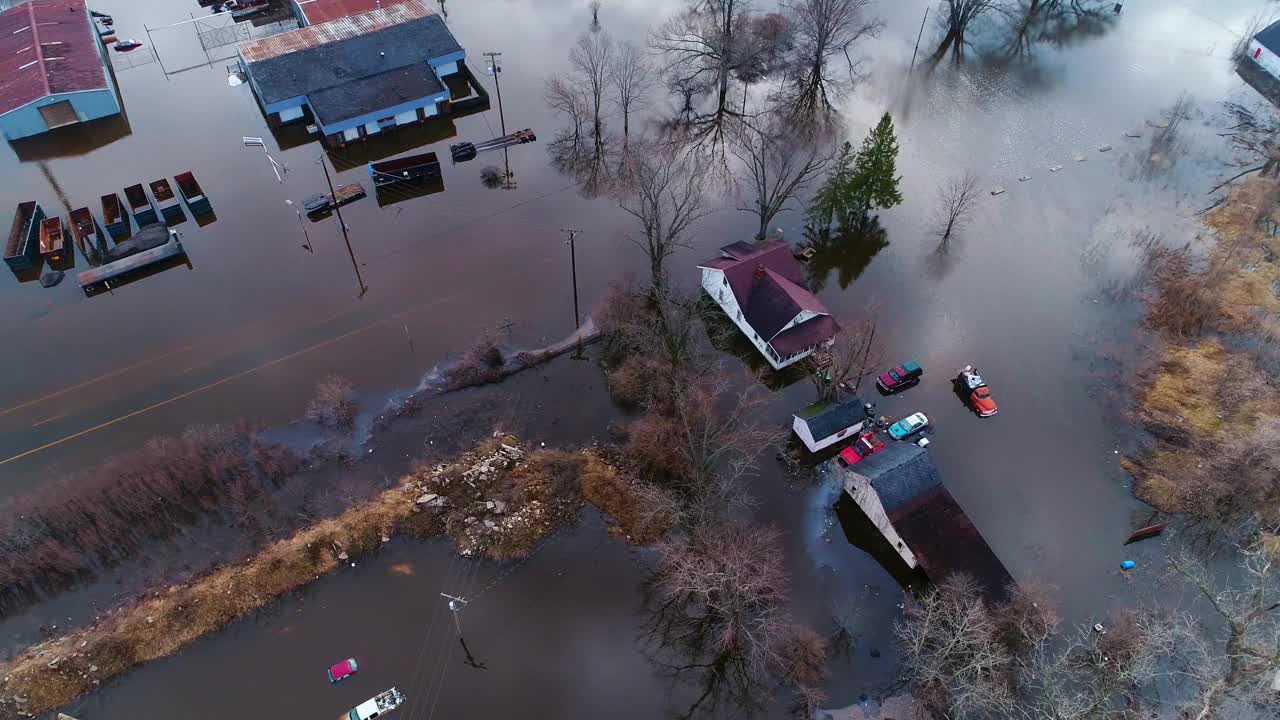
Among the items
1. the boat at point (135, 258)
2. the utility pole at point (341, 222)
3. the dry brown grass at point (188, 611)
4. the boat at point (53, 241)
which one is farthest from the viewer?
the boat at point (53, 241)

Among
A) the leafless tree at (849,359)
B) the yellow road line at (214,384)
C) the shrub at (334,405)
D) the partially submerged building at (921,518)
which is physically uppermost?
the yellow road line at (214,384)

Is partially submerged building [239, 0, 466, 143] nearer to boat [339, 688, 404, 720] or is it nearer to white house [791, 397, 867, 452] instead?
white house [791, 397, 867, 452]

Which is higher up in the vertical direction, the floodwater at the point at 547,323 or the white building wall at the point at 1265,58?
the white building wall at the point at 1265,58

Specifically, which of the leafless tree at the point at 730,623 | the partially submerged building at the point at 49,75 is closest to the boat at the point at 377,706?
the leafless tree at the point at 730,623

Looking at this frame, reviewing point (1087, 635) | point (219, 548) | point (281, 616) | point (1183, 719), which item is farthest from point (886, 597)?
point (219, 548)

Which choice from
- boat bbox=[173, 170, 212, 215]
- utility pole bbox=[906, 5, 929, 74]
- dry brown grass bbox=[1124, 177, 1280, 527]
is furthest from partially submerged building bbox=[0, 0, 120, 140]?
dry brown grass bbox=[1124, 177, 1280, 527]

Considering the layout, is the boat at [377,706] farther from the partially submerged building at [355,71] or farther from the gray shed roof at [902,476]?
the partially submerged building at [355,71]
